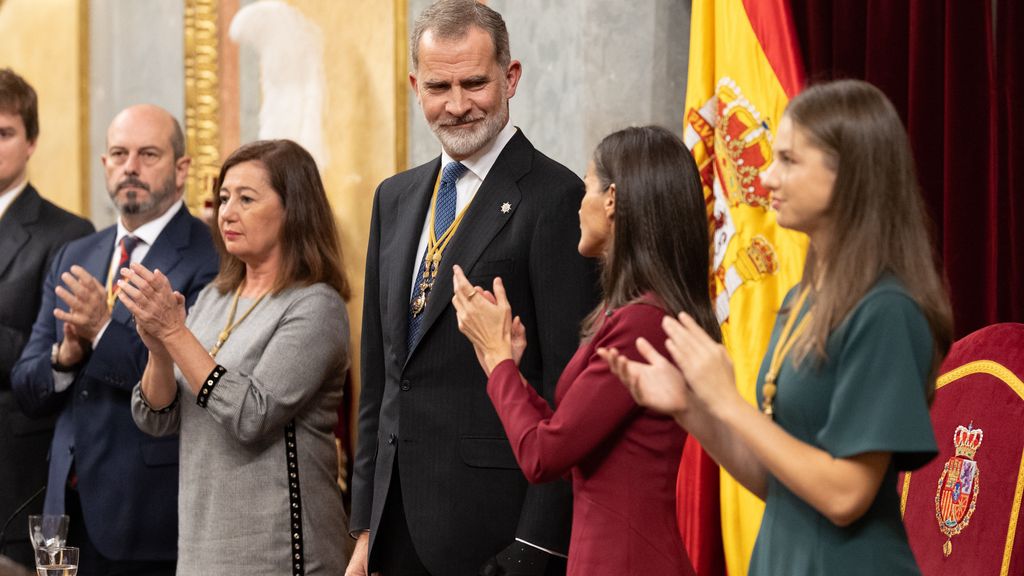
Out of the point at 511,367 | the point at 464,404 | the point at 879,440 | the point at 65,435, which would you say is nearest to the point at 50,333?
the point at 65,435

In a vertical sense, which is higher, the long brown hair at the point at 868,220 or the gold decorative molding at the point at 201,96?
the gold decorative molding at the point at 201,96

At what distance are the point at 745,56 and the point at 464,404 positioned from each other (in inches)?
52.5

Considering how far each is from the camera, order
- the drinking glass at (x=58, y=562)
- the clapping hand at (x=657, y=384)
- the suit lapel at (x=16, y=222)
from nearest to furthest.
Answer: the clapping hand at (x=657, y=384) < the drinking glass at (x=58, y=562) < the suit lapel at (x=16, y=222)

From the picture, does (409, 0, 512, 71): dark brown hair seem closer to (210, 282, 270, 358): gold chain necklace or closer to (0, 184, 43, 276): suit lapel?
(210, 282, 270, 358): gold chain necklace

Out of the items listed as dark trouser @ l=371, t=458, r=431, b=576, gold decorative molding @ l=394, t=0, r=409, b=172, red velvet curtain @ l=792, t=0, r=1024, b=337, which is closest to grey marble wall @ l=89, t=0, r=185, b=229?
gold decorative molding @ l=394, t=0, r=409, b=172

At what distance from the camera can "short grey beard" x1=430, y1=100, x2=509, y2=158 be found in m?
2.99

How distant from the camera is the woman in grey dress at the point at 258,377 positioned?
133 inches

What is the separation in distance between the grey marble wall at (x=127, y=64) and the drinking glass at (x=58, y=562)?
3155mm

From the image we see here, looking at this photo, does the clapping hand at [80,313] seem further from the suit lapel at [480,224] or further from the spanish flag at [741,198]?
the spanish flag at [741,198]

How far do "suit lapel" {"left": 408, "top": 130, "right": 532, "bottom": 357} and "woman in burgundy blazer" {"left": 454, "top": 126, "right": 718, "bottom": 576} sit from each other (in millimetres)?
354

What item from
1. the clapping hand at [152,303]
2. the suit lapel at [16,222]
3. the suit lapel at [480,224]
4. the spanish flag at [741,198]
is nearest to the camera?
the suit lapel at [480,224]

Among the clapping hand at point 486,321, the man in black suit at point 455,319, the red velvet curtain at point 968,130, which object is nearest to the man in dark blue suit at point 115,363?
the man in black suit at point 455,319

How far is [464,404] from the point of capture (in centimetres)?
288

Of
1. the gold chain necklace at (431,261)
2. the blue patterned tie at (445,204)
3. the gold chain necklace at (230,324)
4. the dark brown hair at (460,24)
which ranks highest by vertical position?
the dark brown hair at (460,24)
